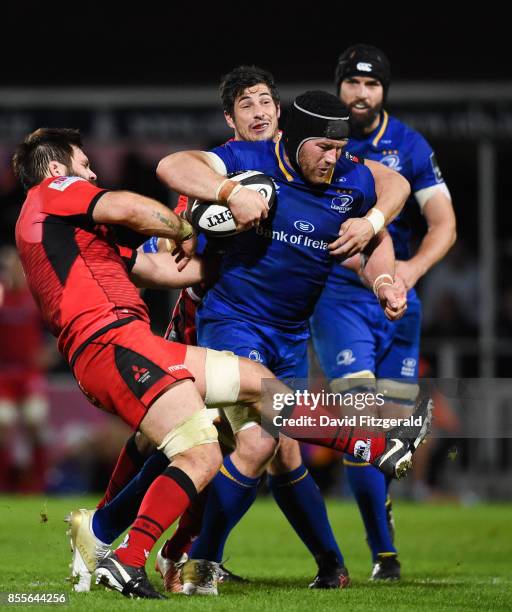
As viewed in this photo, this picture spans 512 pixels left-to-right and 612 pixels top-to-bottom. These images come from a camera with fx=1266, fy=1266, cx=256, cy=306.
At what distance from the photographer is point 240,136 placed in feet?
23.1

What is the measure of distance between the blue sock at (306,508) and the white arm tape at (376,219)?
131 centimetres

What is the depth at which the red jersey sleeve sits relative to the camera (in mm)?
5645

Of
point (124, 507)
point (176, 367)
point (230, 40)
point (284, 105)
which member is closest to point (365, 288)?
point (124, 507)

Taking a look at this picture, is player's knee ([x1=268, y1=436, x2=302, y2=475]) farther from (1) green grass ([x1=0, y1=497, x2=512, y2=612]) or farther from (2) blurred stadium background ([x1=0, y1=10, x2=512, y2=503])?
(2) blurred stadium background ([x1=0, y1=10, x2=512, y2=503])

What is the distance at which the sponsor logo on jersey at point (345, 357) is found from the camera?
7.39m

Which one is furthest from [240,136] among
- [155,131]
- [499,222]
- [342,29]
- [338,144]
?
[499,222]

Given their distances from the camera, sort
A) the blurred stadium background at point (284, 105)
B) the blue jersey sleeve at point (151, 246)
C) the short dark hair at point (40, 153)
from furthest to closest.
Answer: the blurred stadium background at point (284, 105) → the blue jersey sleeve at point (151, 246) → the short dark hair at point (40, 153)

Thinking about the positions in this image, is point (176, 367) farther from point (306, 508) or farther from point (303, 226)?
point (306, 508)

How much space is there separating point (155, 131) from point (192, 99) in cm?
59

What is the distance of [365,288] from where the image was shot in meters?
7.64

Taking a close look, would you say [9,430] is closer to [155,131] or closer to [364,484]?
[155,131]

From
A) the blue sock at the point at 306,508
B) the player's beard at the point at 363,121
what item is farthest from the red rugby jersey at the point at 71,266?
the player's beard at the point at 363,121

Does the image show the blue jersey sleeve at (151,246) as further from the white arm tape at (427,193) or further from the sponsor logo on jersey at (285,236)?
the white arm tape at (427,193)

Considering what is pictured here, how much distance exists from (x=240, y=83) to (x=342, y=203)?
1.16 meters
